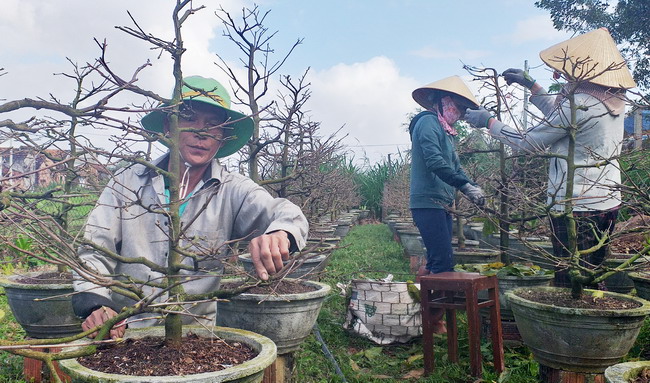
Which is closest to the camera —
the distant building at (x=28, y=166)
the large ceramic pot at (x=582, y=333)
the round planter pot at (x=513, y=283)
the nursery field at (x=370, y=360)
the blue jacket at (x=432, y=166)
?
the distant building at (x=28, y=166)

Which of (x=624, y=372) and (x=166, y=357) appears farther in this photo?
(x=624, y=372)

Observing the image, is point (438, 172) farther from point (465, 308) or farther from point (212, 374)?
point (212, 374)

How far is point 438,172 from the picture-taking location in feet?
14.6

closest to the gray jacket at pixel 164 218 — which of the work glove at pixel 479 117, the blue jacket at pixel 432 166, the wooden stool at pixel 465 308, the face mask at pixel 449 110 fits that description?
the wooden stool at pixel 465 308

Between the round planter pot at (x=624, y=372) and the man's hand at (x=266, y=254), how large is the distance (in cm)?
120

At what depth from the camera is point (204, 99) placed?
8.16 ft

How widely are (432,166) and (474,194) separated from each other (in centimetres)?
39

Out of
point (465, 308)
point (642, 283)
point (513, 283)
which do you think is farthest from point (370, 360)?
point (642, 283)

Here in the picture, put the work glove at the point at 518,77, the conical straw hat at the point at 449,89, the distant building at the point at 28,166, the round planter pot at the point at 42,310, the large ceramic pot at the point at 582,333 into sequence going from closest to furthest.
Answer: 1. the distant building at the point at 28,166
2. the large ceramic pot at the point at 582,333
3. the round planter pot at the point at 42,310
4. the work glove at the point at 518,77
5. the conical straw hat at the point at 449,89

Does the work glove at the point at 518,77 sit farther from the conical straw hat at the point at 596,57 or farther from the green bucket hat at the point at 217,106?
the green bucket hat at the point at 217,106

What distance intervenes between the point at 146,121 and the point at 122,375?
1431 mm

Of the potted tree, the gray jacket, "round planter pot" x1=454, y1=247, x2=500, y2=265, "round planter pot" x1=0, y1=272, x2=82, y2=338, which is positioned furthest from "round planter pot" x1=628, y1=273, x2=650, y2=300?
→ "round planter pot" x1=0, y1=272, x2=82, y2=338

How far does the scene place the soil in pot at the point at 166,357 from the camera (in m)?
1.78

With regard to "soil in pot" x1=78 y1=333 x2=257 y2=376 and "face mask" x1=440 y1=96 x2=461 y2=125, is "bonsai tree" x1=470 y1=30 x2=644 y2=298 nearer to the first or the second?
"face mask" x1=440 y1=96 x2=461 y2=125
